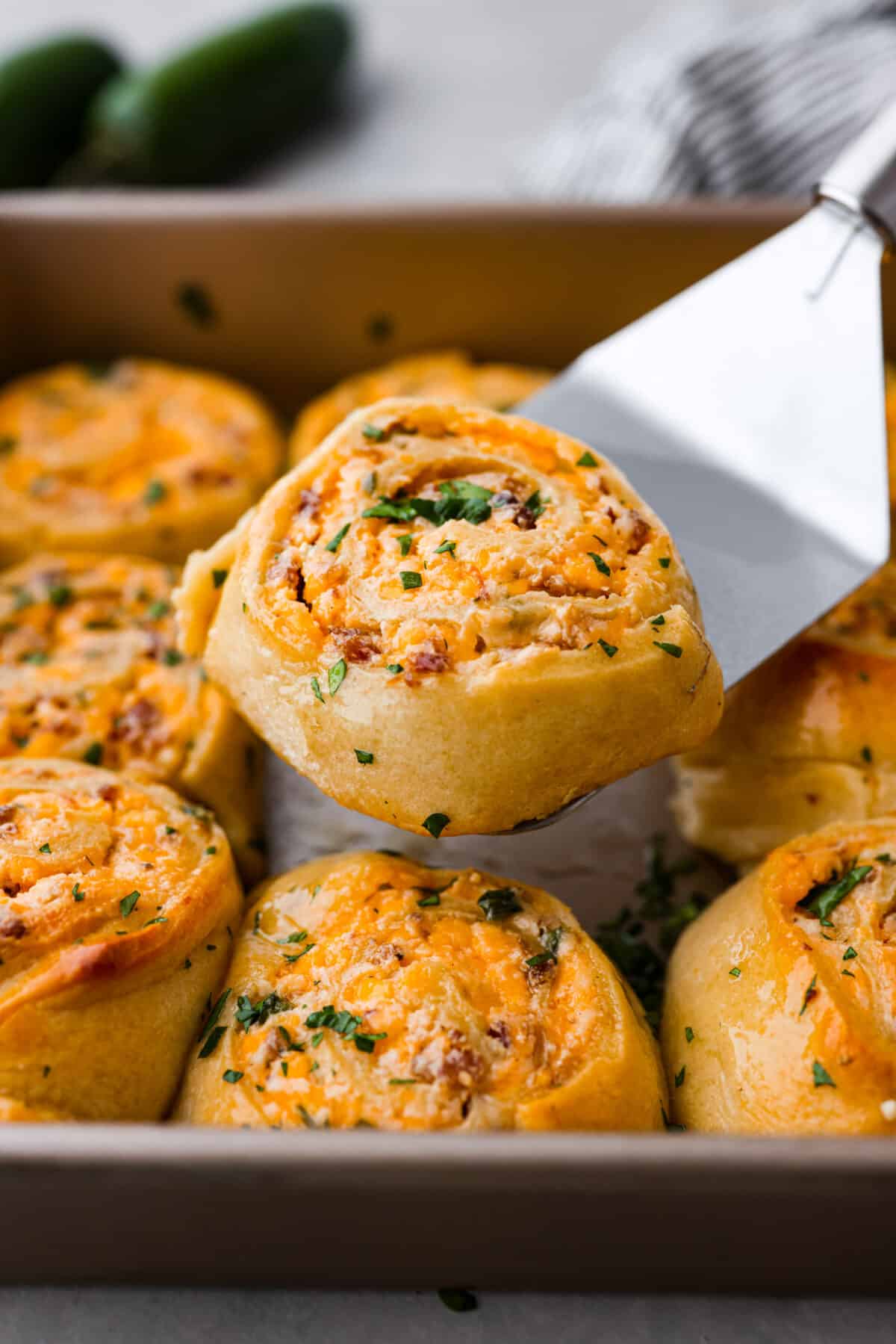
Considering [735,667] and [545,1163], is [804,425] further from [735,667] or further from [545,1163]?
[545,1163]

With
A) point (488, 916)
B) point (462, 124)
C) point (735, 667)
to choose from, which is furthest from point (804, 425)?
point (462, 124)

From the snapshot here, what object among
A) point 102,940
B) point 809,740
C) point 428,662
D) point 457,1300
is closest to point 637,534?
point 428,662

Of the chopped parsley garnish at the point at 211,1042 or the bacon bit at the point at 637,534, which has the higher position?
the bacon bit at the point at 637,534

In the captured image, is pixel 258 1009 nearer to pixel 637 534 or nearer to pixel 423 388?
pixel 637 534

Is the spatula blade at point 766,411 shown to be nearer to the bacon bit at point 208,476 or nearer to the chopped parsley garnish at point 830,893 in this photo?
the chopped parsley garnish at point 830,893

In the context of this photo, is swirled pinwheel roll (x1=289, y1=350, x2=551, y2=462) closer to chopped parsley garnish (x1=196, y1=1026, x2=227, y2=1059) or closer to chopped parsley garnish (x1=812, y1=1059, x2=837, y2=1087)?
chopped parsley garnish (x1=196, y1=1026, x2=227, y2=1059)

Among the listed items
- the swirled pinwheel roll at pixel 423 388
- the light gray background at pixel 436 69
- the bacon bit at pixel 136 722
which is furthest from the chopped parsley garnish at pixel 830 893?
the light gray background at pixel 436 69
